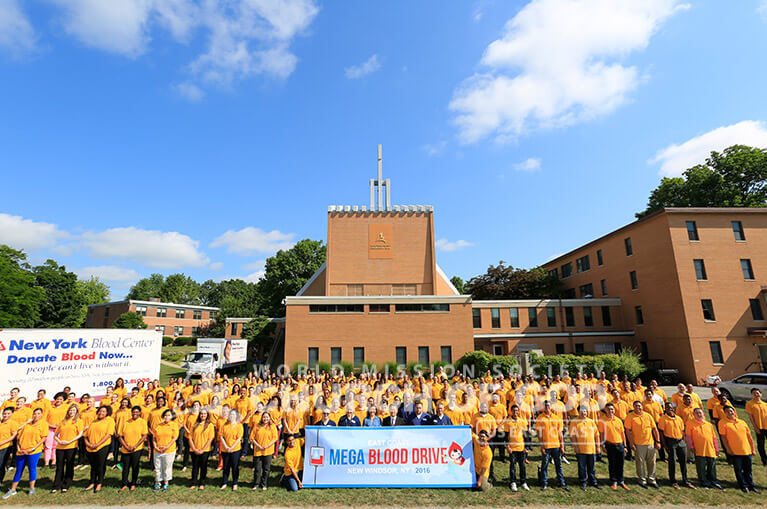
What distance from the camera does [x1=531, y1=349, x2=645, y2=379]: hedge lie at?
24484 mm

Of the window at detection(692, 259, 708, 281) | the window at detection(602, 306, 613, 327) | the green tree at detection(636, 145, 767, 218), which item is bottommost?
the window at detection(602, 306, 613, 327)

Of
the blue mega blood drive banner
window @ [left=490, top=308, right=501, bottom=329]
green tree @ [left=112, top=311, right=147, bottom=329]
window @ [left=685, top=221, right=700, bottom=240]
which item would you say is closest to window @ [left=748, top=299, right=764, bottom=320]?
window @ [left=685, top=221, right=700, bottom=240]

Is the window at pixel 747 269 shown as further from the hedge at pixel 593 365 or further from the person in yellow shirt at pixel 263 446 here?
the person in yellow shirt at pixel 263 446

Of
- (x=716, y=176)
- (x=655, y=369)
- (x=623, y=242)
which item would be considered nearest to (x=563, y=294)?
(x=623, y=242)

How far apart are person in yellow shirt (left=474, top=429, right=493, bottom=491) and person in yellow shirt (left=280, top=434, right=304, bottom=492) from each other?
398 cm

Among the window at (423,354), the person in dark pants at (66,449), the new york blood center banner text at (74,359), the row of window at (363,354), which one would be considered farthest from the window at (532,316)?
the person in dark pants at (66,449)

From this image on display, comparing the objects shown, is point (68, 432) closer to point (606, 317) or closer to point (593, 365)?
point (593, 365)

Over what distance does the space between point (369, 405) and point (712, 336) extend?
29.6 metres

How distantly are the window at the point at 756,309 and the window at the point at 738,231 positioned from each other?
4771mm

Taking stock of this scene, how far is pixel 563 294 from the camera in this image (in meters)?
42.1

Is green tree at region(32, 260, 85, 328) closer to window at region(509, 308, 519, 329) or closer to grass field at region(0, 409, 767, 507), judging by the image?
grass field at region(0, 409, 767, 507)

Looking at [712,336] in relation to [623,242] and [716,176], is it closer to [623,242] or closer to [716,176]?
[623,242]

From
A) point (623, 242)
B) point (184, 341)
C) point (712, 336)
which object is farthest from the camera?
point (184, 341)

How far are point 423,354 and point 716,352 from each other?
20.9 m
